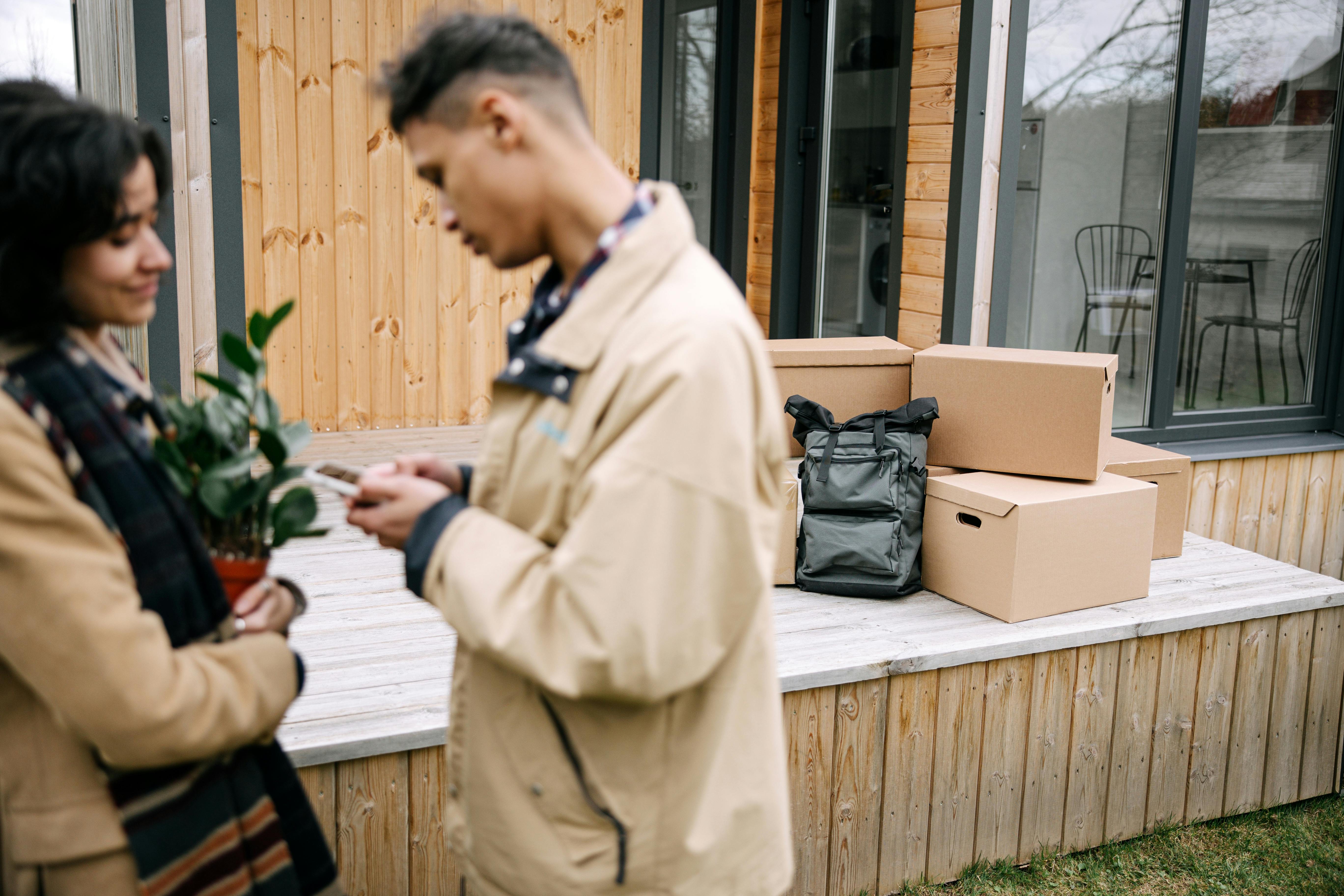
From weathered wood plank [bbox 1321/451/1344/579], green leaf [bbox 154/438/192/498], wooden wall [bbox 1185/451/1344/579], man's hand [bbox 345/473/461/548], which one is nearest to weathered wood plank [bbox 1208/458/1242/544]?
wooden wall [bbox 1185/451/1344/579]

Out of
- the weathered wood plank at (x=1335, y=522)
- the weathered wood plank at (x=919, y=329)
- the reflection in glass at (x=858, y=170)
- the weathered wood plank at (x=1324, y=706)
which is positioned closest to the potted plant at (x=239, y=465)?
the weathered wood plank at (x=919, y=329)

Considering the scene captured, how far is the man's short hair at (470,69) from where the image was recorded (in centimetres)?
103

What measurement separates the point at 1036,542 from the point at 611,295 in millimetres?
1984

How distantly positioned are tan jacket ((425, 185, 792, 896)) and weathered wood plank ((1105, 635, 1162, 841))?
74.5 inches

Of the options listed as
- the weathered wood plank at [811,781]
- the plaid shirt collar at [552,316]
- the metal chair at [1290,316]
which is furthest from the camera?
the metal chair at [1290,316]

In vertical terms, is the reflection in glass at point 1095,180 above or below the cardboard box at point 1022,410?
above

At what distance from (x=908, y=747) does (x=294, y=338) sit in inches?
112

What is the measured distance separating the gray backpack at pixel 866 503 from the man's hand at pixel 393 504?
1.87 m

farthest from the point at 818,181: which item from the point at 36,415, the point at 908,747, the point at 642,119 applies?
the point at 36,415

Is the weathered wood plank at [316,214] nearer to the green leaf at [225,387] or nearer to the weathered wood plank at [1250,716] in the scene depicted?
the green leaf at [225,387]

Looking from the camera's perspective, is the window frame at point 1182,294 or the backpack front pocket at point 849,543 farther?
the window frame at point 1182,294

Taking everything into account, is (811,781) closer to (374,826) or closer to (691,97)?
(374,826)

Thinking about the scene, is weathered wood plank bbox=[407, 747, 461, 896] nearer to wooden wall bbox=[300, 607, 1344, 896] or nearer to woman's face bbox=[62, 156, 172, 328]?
wooden wall bbox=[300, 607, 1344, 896]

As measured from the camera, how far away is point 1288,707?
310 cm
